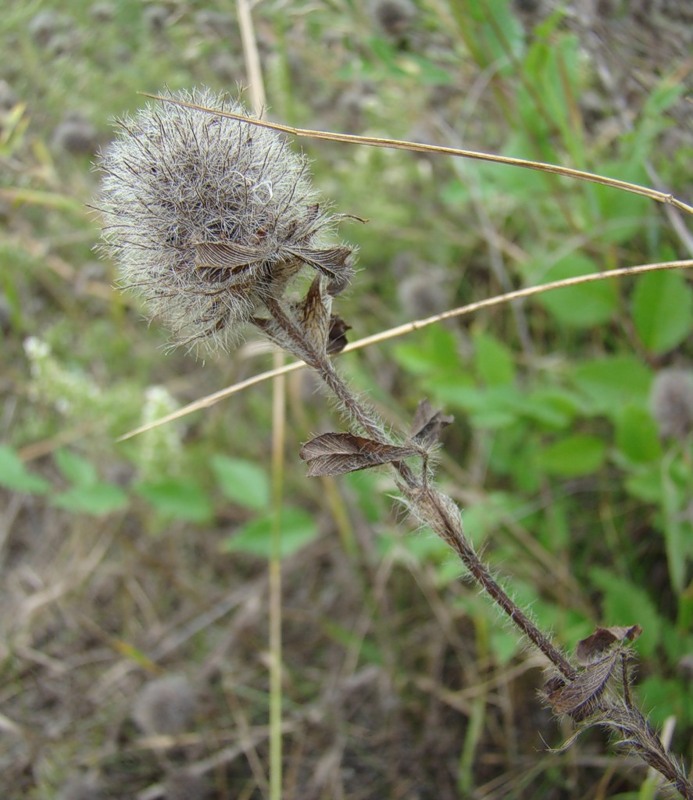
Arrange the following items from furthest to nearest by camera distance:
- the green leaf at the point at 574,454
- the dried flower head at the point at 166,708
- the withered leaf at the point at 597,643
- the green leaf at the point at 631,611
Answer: the dried flower head at the point at 166,708, the green leaf at the point at 574,454, the green leaf at the point at 631,611, the withered leaf at the point at 597,643

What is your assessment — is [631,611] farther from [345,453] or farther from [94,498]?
[94,498]

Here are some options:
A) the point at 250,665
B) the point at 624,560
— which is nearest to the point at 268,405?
the point at 250,665

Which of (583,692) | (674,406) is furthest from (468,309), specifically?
(674,406)

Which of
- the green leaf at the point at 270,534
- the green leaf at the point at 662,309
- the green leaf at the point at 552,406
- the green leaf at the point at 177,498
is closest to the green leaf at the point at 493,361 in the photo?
the green leaf at the point at 552,406

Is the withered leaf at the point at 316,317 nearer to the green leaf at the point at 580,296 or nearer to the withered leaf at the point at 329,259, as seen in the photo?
the withered leaf at the point at 329,259

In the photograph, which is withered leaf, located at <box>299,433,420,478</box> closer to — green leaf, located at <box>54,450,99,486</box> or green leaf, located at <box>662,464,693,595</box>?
green leaf, located at <box>662,464,693,595</box>
